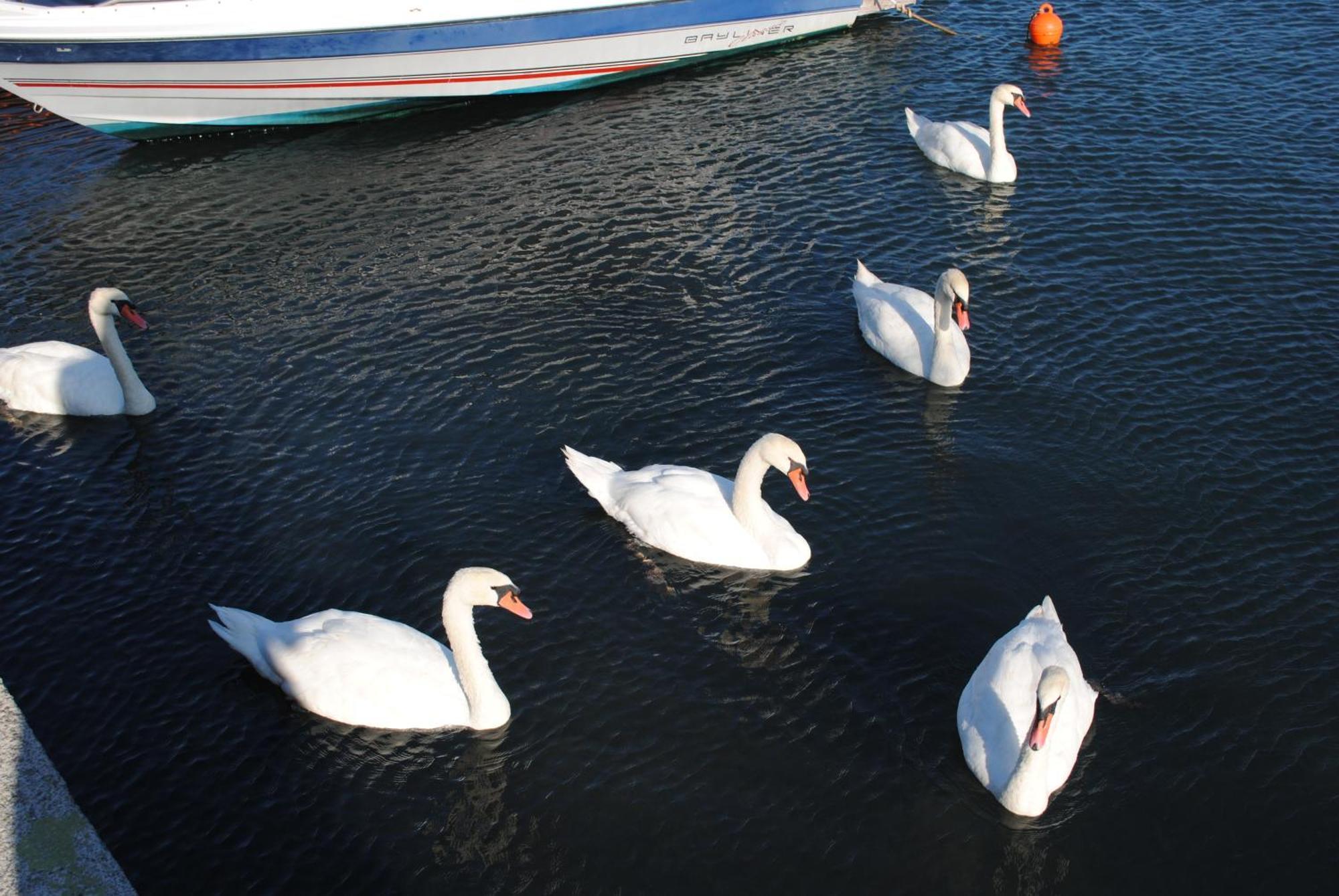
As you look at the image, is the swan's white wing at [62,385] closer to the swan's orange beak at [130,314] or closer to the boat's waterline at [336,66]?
the swan's orange beak at [130,314]

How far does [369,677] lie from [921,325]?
30.6 ft

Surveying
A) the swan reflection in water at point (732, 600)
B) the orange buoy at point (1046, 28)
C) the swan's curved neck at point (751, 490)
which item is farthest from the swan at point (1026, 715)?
the orange buoy at point (1046, 28)

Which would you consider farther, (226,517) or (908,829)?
(226,517)

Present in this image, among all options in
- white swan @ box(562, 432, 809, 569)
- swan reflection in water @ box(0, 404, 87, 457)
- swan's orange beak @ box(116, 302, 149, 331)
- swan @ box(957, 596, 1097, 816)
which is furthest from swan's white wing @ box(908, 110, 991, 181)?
swan reflection in water @ box(0, 404, 87, 457)

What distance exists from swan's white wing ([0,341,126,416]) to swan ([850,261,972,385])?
1047 cm

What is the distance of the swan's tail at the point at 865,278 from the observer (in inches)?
779

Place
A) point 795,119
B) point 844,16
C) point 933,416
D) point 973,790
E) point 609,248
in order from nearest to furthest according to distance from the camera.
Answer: point 973,790 → point 933,416 → point 609,248 → point 795,119 → point 844,16

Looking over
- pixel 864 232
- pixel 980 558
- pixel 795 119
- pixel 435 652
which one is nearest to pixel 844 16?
pixel 795 119

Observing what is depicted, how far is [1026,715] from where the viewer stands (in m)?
12.2

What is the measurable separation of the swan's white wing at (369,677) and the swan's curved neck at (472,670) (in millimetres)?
186

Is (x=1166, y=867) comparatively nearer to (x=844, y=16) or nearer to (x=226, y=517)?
(x=226, y=517)

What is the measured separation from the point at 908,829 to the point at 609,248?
12665 mm

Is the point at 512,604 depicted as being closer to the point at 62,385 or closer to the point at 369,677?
the point at 369,677

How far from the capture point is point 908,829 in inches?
464
